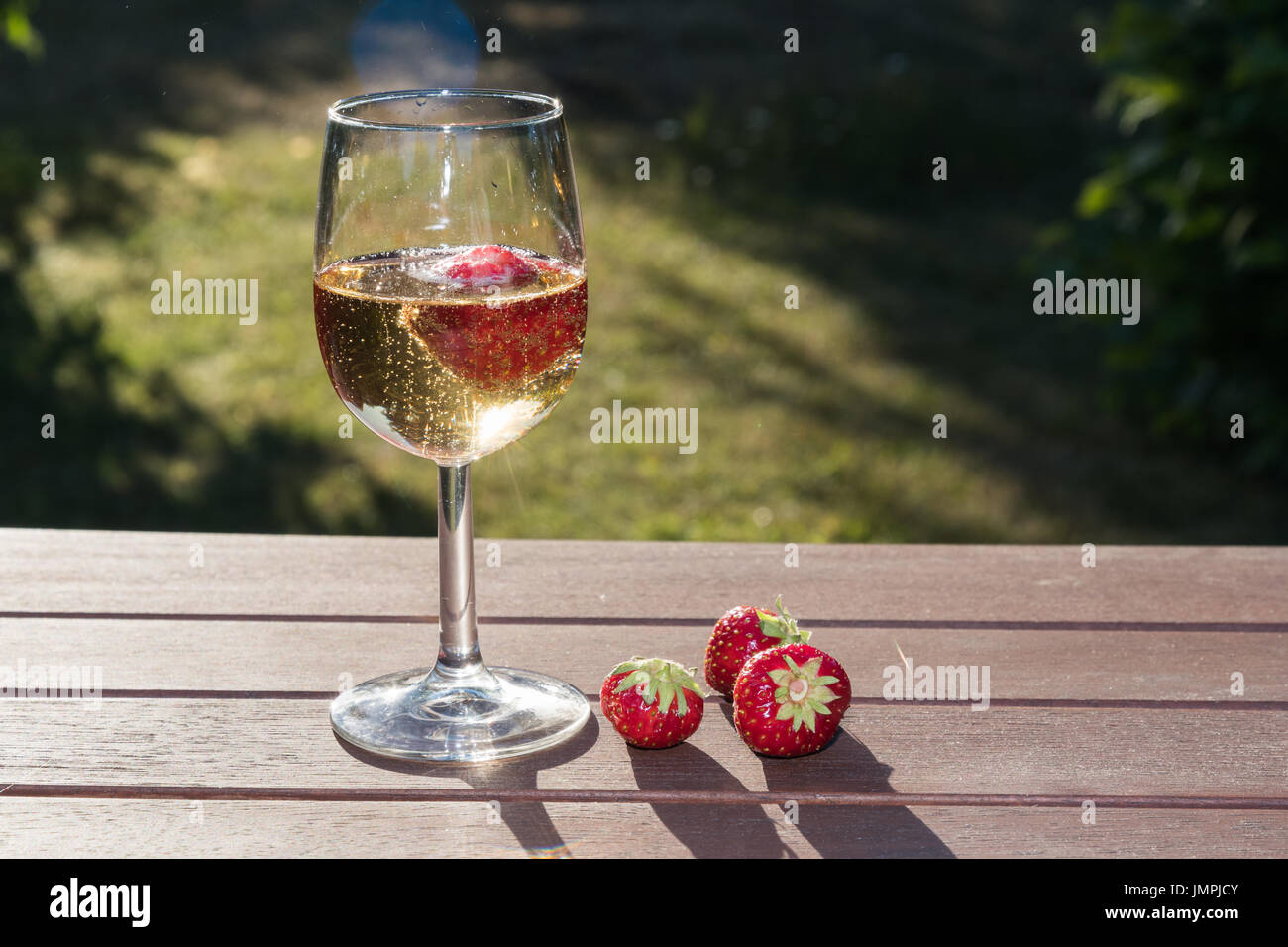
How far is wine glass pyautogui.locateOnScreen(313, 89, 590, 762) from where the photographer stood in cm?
118

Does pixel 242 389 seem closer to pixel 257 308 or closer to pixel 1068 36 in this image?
pixel 257 308

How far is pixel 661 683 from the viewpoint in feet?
3.87

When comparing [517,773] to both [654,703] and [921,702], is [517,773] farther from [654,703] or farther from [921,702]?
[921,702]

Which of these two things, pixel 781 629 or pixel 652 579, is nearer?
pixel 781 629

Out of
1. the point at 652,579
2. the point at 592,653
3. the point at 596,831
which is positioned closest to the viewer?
the point at 596,831

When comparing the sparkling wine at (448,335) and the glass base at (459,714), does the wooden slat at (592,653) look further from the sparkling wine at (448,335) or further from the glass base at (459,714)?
the sparkling wine at (448,335)

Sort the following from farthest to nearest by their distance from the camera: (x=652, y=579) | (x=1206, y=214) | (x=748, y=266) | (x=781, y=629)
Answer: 1. (x=748, y=266)
2. (x=1206, y=214)
3. (x=652, y=579)
4. (x=781, y=629)

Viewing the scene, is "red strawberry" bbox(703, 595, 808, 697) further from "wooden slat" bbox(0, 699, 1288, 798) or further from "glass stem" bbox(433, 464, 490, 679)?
"glass stem" bbox(433, 464, 490, 679)

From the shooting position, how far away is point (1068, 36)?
8617 millimetres

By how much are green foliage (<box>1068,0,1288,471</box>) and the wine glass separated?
2868 mm

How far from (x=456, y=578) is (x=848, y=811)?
386 millimetres

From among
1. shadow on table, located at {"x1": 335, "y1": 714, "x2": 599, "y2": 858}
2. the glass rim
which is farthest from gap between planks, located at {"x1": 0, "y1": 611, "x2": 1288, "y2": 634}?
the glass rim

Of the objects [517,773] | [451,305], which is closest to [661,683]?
[517,773]

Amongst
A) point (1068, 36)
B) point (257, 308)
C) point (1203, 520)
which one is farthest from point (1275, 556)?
point (1068, 36)
